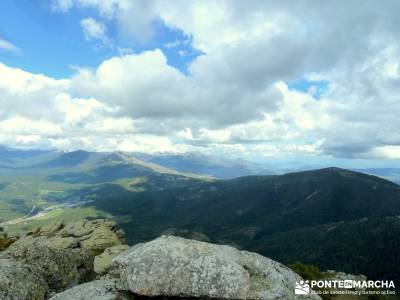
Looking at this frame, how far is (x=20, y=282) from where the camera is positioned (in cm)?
2409

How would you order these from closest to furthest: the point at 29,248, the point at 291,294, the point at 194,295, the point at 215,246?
1. the point at 194,295
2. the point at 291,294
3. the point at 215,246
4. the point at 29,248

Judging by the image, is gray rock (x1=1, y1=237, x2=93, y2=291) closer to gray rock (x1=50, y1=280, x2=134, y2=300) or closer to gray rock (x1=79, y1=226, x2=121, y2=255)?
gray rock (x1=50, y1=280, x2=134, y2=300)

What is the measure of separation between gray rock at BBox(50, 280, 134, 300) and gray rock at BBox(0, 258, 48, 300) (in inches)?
134

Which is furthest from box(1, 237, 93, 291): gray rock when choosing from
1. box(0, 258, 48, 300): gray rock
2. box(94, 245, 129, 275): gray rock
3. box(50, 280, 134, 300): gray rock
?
box(50, 280, 134, 300): gray rock

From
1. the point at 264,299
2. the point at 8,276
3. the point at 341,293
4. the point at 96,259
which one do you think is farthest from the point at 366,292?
the point at 8,276

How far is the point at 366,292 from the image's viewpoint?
59188 mm

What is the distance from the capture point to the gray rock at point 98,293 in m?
20.8

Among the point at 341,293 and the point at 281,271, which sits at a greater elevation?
the point at 281,271

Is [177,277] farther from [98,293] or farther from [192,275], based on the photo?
[98,293]

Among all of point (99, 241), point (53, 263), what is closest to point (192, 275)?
point (53, 263)

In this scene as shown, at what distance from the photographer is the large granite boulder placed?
20031mm

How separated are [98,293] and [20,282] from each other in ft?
21.7

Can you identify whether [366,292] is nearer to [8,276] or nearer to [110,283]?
[110,283]

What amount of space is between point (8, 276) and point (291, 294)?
18014mm
